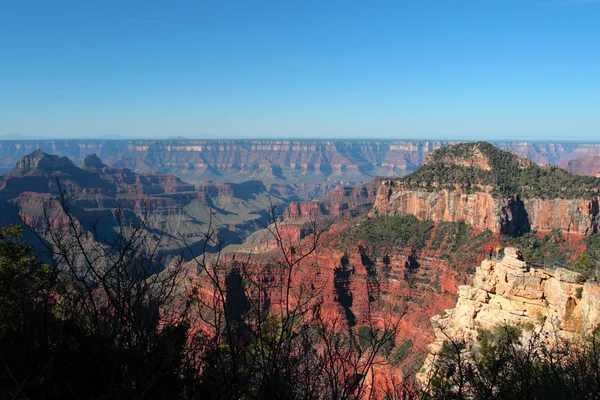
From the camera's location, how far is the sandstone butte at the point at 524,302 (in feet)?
60.4

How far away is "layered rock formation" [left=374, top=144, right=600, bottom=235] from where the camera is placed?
55844 millimetres

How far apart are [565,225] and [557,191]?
5.57 meters

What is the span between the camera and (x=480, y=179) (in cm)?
6388

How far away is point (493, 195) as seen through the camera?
5681 cm

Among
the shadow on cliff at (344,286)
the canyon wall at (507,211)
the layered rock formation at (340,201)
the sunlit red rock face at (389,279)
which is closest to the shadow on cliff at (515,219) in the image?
the canyon wall at (507,211)

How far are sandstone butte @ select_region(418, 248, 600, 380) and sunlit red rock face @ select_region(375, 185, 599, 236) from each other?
33972mm

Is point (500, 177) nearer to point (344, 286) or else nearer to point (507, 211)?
point (507, 211)

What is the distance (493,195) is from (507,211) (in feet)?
8.66

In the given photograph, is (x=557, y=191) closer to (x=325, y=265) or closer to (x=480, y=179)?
(x=480, y=179)

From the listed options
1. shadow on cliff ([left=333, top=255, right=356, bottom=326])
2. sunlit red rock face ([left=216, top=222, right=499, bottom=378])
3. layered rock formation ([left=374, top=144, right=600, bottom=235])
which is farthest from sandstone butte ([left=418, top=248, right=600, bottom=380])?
layered rock formation ([left=374, top=144, right=600, bottom=235])

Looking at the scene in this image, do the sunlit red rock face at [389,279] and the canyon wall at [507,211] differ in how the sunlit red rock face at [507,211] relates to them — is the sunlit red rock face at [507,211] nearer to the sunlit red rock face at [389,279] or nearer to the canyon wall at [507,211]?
the canyon wall at [507,211]

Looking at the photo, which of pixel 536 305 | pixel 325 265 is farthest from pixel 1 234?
pixel 325 265

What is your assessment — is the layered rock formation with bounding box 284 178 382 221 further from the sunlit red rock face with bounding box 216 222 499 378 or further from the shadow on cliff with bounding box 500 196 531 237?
the sunlit red rock face with bounding box 216 222 499 378

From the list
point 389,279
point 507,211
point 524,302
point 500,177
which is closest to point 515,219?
point 507,211
